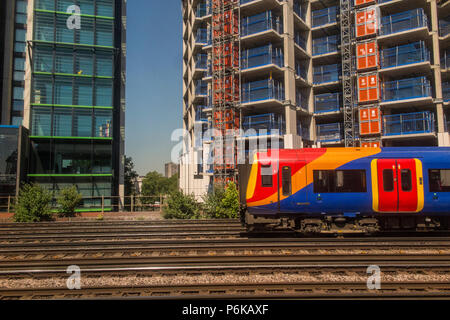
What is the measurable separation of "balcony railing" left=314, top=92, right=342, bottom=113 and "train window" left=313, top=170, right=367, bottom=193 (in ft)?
85.3

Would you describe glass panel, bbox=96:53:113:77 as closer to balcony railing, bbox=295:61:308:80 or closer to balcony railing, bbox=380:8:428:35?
balcony railing, bbox=295:61:308:80

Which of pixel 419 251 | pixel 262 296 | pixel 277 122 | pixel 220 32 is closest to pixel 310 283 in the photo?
pixel 262 296

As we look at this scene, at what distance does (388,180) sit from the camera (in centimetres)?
1105

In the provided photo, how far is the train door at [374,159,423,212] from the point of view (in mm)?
10953

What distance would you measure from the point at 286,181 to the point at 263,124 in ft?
63.3

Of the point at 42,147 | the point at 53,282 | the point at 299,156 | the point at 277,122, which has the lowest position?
the point at 53,282

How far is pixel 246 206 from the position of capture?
12070 mm

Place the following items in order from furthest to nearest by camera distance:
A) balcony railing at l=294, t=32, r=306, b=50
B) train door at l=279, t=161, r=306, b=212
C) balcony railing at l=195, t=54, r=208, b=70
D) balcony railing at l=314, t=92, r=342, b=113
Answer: balcony railing at l=195, t=54, r=208, b=70 < balcony railing at l=314, t=92, r=342, b=113 < balcony railing at l=294, t=32, r=306, b=50 < train door at l=279, t=161, r=306, b=212

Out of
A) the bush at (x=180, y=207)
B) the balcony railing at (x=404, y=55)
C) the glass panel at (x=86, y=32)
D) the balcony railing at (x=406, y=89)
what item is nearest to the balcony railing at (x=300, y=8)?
the balcony railing at (x=404, y=55)

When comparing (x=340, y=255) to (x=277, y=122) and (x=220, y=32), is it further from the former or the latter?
(x=220, y=32)

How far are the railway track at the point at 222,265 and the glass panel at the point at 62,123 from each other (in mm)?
18391

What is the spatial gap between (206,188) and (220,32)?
18928 millimetres

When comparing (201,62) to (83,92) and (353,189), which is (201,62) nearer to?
(83,92)

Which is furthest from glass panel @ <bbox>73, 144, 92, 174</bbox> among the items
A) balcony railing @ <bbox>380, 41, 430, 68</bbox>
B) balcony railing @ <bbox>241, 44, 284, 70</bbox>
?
balcony railing @ <bbox>380, 41, 430, 68</bbox>
